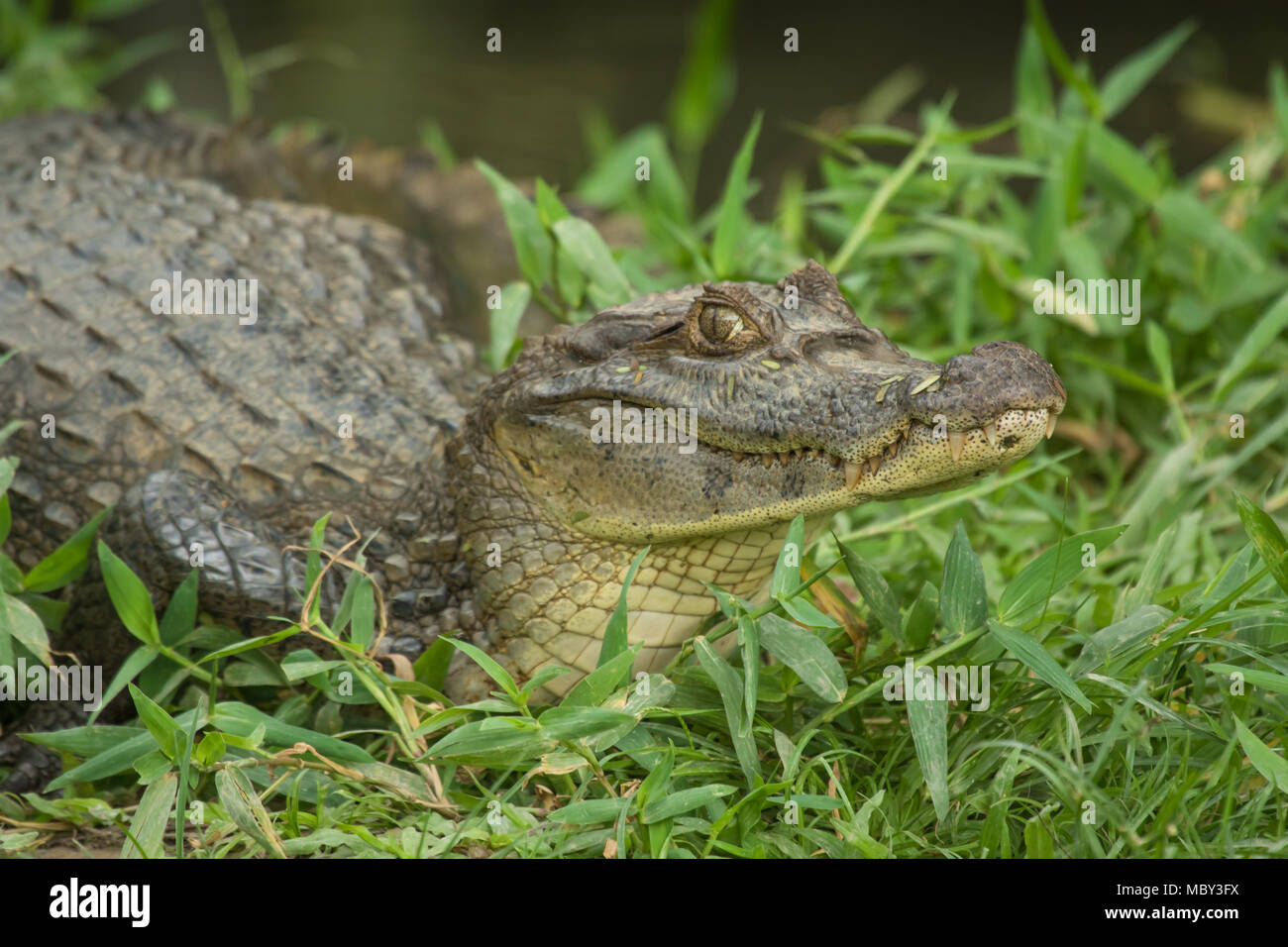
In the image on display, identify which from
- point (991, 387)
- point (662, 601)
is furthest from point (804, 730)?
point (991, 387)

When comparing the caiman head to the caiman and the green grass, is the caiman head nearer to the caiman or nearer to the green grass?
the caiman

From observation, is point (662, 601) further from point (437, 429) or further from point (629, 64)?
point (629, 64)

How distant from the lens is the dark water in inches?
286

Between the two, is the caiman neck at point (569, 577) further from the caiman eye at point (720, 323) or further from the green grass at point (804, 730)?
the caiman eye at point (720, 323)

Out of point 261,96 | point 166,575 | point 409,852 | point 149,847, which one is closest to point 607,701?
point 409,852

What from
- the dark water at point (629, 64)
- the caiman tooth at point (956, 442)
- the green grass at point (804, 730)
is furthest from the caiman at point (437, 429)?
the dark water at point (629, 64)

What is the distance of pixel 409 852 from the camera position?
2246mm

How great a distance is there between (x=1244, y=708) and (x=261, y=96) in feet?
23.2

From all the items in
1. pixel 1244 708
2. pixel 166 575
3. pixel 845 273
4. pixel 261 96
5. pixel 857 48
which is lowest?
pixel 1244 708

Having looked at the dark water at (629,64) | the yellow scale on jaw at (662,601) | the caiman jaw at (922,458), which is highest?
the dark water at (629,64)

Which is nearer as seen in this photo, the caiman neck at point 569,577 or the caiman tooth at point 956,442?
the caiman tooth at point 956,442

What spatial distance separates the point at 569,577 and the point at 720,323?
624 millimetres

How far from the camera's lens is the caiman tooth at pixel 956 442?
2.20 m
